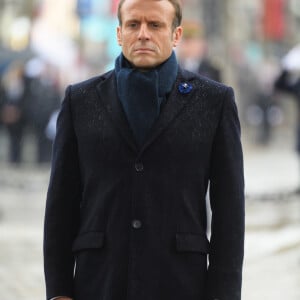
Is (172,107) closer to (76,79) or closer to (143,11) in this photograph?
(143,11)

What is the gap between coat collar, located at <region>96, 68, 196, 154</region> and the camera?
11.7ft

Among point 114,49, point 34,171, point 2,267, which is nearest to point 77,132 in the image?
point 2,267

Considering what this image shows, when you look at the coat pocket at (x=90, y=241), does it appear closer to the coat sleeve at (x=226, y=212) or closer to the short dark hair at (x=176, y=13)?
the coat sleeve at (x=226, y=212)

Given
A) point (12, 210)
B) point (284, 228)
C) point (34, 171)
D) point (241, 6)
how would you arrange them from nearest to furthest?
point (284, 228)
point (12, 210)
point (34, 171)
point (241, 6)

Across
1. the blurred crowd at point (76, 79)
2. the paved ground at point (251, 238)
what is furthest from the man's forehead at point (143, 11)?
the blurred crowd at point (76, 79)

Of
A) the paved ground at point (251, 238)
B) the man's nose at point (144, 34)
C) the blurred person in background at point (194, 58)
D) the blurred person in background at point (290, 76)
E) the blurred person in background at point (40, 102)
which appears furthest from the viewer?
the blurred person in background at point (40, 102)

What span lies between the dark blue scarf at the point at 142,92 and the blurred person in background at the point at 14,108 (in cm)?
1744

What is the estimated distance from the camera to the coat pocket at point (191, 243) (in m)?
3.55

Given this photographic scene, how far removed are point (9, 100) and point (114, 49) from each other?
12421 mm

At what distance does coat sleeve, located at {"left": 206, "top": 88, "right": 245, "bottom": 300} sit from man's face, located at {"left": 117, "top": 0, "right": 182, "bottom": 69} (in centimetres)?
29

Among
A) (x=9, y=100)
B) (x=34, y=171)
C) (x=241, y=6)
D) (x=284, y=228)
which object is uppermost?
(x=241, y=6)

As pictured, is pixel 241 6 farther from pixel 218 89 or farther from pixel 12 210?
pixel 218 89

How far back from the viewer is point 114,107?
3.65 metres

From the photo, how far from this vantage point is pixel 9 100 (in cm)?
2142
